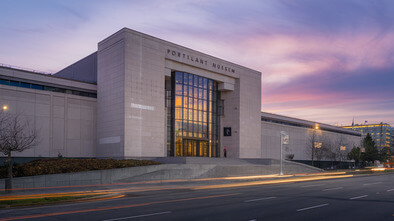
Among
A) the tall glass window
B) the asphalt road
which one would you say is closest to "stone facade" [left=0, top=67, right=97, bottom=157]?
the tall glass window

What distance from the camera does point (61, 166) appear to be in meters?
29.4

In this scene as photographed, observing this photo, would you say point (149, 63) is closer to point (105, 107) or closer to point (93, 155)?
point (105, 107)

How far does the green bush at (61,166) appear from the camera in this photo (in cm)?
2652

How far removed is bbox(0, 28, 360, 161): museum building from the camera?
3984 centimetres

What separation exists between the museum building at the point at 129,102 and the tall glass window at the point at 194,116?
0.47 ft

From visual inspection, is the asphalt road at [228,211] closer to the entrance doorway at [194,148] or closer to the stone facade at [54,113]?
the stone facade at [54,113]

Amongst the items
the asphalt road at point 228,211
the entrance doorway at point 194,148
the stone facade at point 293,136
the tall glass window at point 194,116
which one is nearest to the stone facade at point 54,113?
the tall glass window at point 194,116

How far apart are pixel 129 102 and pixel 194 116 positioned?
1348 cm

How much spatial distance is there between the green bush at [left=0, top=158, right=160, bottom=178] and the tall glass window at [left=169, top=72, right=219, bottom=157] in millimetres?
14226

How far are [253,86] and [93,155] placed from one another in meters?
29.7

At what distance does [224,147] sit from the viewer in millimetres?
56406

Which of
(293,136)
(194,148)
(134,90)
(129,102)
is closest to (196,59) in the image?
(134,90)

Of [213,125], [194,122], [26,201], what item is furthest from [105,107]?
[26,201]

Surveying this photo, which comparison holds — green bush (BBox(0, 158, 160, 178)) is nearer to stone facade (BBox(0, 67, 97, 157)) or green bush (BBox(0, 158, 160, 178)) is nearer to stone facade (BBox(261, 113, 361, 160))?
stone facade (BBox(0, 67, 97, 157))
